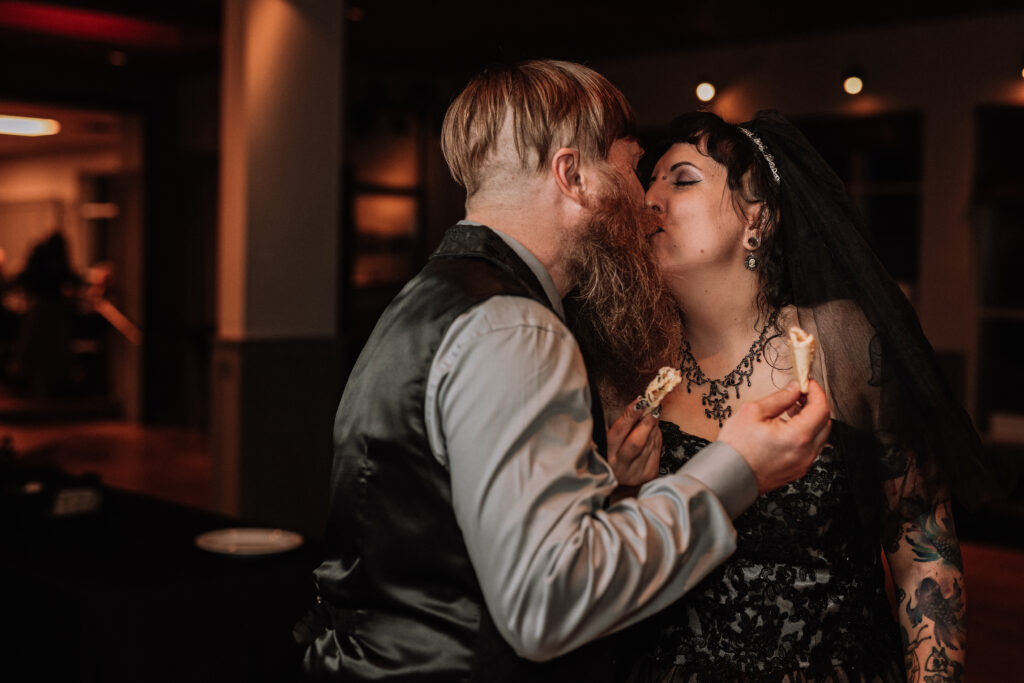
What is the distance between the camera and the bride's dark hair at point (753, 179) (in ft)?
6.33

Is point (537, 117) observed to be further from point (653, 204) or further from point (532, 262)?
point (653, 204)

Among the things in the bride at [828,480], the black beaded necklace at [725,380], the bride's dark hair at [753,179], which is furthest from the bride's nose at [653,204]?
the black beaded necklace at [725,380]

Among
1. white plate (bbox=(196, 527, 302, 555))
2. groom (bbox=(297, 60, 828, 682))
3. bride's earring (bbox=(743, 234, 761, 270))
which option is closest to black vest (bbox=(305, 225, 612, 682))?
groom (bbox=(297, 60, 828, 682))

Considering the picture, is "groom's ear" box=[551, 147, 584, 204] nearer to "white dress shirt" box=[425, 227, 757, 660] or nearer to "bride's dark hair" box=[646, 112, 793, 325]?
"white dress shirt" box=[425, 227, 757, 660]

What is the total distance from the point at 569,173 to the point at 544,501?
0.48 meters

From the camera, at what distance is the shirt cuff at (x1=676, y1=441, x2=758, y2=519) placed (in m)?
1.22

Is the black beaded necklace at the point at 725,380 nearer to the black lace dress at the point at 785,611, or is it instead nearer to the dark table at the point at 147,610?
the black lace dress at the point at 785,611

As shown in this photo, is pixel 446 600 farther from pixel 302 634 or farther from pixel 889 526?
pixel 889 526

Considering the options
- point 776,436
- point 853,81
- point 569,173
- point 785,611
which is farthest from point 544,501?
point 853,81

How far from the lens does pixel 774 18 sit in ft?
24.9

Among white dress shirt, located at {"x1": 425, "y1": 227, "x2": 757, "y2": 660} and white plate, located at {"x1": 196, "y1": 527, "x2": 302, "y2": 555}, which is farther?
white plate, located at {"x1": 196, "y1": 527, "x2": 302, "y2": 555}

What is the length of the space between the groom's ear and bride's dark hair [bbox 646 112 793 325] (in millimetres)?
641

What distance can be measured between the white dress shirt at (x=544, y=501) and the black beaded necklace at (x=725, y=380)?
76cm

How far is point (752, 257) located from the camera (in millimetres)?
1964
